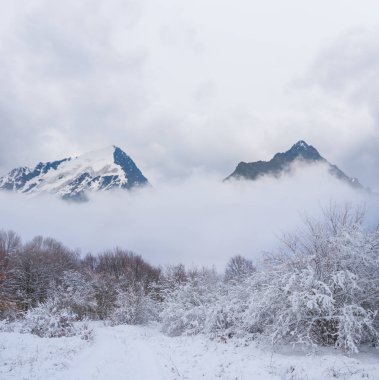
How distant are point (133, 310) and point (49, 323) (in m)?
11.0

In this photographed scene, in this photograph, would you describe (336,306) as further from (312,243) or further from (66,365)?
(66,365)

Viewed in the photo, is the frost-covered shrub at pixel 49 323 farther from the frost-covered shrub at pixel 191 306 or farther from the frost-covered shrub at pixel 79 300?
the frost-covered shrub at pixel 191 306

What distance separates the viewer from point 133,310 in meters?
35.3

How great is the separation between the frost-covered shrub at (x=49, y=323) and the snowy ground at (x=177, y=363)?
21.5 feet

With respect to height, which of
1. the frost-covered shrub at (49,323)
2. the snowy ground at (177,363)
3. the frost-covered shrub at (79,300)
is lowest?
the snowy ground at (177,363)

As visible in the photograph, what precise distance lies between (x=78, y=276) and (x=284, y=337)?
133ft

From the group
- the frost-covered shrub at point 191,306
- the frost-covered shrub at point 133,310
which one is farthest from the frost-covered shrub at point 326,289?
the frost-covered shrub at point 133,310

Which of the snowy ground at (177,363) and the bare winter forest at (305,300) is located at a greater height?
the bare winter forest at (305,300)

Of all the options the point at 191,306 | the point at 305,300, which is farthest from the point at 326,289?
the point at 191,306

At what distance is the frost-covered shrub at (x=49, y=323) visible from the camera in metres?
24.8

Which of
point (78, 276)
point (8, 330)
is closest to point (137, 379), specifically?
point (8, 330)

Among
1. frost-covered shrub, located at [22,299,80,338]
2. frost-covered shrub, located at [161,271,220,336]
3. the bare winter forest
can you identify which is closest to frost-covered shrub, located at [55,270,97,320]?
frost-covered shrub, located at [22,299,80,338]

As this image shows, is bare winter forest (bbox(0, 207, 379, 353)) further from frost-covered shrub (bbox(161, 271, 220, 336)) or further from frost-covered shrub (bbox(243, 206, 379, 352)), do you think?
frost-covered shrub (bbox(161, 271, 220, 336))

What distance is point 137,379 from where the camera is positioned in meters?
11.2
